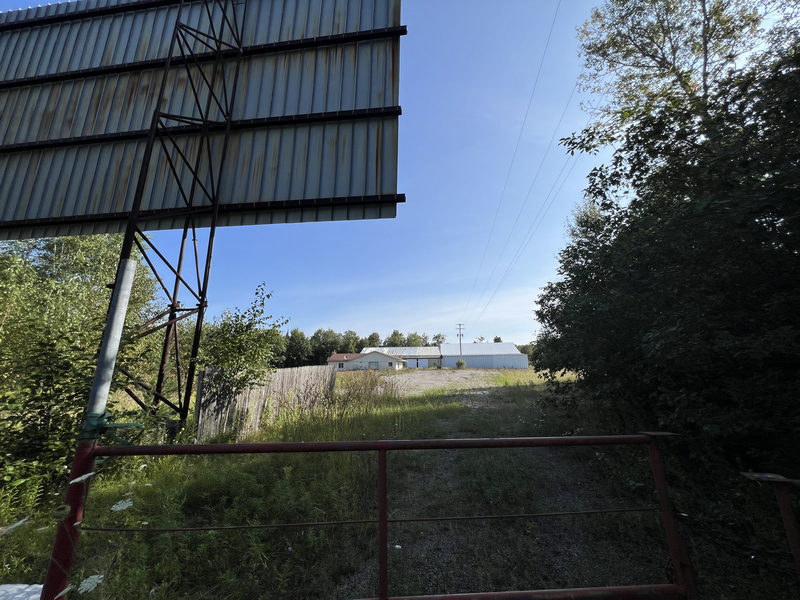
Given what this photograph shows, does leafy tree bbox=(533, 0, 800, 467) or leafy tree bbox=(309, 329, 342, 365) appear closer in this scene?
leafy tree bbox=(533, 0, 800, 467)

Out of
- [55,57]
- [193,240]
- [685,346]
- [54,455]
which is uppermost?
[55,57]

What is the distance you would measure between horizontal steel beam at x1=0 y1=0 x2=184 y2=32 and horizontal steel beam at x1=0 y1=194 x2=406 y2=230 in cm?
459

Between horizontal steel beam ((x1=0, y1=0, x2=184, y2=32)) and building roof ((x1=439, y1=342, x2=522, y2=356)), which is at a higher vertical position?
horizontal steel beam ((x1=0, y1=0, x2=184, y2=32))

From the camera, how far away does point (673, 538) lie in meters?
1.81

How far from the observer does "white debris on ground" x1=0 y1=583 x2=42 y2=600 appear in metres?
2.20

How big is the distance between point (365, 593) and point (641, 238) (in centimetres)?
490

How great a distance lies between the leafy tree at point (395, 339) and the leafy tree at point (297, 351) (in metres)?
31.4

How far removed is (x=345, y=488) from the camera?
4.03 meters

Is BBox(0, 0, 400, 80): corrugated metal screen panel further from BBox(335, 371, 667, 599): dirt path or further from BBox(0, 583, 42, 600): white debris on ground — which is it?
BBox(0, 583, 42, 600): white debris on ground

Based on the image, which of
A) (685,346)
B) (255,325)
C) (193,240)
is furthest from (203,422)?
(685,346)

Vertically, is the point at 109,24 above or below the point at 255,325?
above

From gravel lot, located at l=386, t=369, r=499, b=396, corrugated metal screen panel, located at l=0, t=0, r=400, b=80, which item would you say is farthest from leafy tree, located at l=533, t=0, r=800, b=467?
gravel lot, located at l=386, t=369, r=499, b=396

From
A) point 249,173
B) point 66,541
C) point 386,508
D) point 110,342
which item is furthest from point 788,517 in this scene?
point 249,173

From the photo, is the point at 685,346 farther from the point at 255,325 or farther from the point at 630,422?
the point at 255,325
